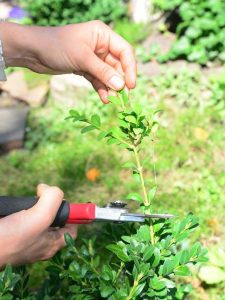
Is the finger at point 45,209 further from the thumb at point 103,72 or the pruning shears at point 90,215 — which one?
the thumb at point 103,72

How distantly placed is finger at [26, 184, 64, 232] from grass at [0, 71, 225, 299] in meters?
1.61

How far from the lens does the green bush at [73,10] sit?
5.23 meters

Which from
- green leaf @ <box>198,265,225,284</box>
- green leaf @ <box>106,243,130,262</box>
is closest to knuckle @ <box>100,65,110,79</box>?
green leaf @ <box>106,243,130,262</box>

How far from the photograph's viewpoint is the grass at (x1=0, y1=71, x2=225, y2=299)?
3.29 m

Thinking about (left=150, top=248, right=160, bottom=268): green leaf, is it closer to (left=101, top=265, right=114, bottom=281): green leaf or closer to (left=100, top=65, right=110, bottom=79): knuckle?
(left=101, top=265, right=114, bottom=281): green leaf

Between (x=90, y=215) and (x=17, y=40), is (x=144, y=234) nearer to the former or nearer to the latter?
(x=90, y=215)

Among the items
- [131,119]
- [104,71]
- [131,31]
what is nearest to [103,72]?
[104,71]

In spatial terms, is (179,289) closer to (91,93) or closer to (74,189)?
(74,189)

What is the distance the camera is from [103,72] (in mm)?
1897

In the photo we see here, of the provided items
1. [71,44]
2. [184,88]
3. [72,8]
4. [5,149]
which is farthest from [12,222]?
[72,8]

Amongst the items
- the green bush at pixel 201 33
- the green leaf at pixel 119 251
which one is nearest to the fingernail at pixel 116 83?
the green leaf at pixel 119 251

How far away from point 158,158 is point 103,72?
1.82 meters

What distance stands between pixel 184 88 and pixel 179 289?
7.68 ft

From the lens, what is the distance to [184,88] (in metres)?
4.11
